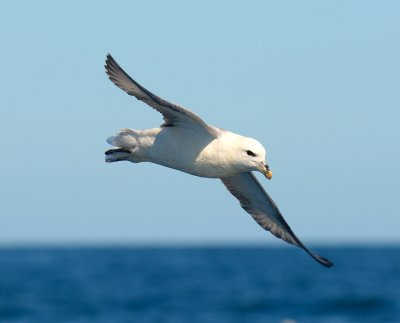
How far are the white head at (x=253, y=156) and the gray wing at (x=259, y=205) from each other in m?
2.13

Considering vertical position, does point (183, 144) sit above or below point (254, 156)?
above

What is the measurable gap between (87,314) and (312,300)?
9.79 meters

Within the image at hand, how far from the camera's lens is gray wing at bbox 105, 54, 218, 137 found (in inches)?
436

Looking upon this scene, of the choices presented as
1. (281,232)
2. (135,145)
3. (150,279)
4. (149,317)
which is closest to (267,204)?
(281,232)

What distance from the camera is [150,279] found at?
59875 mm

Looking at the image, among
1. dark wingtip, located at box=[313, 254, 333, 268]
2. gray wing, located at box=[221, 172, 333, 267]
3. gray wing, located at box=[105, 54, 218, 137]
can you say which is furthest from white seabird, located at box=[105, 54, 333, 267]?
dark wingtip, located at box=[313, 254, 333, 268]

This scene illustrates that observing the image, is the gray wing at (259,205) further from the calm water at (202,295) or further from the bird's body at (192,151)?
the calm water at (202,295)

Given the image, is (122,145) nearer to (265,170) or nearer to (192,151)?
(192,151)

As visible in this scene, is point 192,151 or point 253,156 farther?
point 192,151

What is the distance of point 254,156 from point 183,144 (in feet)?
2.57

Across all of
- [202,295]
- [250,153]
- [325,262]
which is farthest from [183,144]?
[202,295]

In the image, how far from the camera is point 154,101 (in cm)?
1117

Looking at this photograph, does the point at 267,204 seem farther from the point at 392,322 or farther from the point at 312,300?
the point at 312,300

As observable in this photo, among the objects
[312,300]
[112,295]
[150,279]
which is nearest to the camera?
[312,300]
